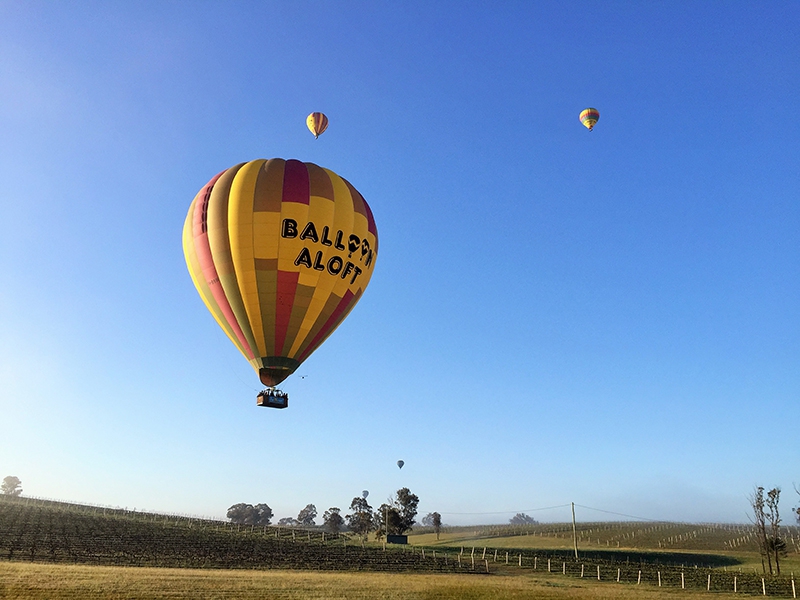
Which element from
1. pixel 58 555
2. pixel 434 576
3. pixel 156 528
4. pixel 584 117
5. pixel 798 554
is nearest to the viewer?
pixel 434 576

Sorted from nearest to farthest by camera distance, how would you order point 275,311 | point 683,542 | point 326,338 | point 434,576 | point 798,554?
point 275,311
point 326,338
point 434,576
point 798,554
point 683,542

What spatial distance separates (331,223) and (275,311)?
6.28 m

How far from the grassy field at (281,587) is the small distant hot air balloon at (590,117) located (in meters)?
41.7

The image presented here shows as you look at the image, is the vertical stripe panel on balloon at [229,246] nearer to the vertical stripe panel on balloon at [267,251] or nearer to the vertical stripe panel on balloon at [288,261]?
the vertical stripe panel on balloon at [267,251]

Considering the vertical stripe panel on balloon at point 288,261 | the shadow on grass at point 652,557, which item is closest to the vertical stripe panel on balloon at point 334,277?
the vertical stripe panel on balloon at point 288,261

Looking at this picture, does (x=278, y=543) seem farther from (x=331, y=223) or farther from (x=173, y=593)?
(x=331, y=223)

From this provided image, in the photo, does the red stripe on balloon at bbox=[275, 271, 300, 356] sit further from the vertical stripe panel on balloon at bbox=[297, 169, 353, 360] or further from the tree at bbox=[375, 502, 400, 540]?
the tree at bbox=[375, 502, 400, 540]

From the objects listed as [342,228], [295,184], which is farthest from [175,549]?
[295,184]

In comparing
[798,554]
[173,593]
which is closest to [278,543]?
[173,593]

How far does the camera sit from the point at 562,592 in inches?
1532

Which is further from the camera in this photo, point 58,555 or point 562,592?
point 58,555

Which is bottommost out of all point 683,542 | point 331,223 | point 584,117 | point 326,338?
point 683,542

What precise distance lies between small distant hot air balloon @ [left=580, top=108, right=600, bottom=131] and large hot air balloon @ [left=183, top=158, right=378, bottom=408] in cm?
3316

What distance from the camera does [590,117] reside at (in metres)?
58.3
